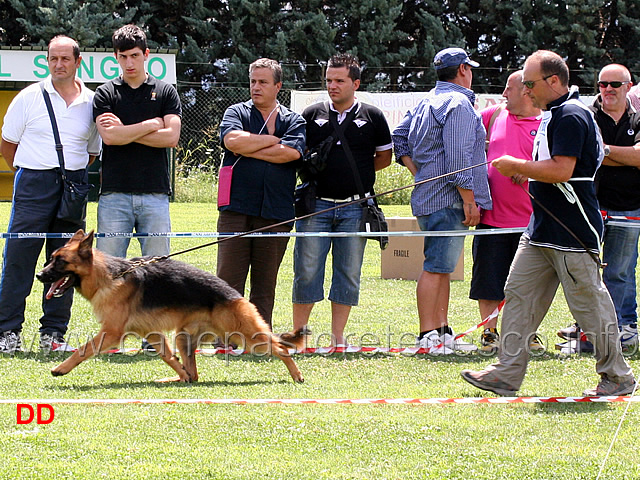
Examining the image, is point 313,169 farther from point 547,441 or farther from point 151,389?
point 547,441

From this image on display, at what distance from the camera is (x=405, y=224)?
34.3 ft

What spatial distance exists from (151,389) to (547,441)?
7.80 ft

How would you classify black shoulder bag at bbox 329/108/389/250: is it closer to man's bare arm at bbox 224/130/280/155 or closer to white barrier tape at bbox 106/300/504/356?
man's bare arm at bbox 224/130/280/155

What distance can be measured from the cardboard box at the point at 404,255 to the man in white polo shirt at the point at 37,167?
16.0 feet

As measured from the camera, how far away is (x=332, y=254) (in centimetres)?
660

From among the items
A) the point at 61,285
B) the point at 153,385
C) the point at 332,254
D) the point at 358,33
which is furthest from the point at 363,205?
the point at 358,33

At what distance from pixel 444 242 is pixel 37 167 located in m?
3.03

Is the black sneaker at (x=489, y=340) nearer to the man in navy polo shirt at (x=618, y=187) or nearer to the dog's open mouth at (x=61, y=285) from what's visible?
the man in navy polo shirt at (x=618, y=187)

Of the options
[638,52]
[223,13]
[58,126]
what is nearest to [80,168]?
[58,126]

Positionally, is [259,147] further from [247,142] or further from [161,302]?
[161,302]

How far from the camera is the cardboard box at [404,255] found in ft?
34.0

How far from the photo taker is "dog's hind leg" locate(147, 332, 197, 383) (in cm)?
551

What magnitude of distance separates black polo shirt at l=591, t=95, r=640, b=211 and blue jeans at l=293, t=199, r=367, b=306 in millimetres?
1907

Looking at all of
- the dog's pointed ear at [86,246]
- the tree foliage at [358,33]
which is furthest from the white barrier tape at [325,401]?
the tree foliage at [358,33]
